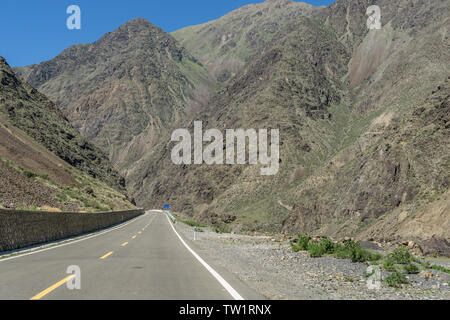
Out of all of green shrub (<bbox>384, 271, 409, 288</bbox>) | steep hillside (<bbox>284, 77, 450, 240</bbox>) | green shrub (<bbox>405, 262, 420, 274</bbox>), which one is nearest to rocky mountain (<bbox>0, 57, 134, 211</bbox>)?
green shrub (<bbox>405, 262, 420, 274</bbox>)

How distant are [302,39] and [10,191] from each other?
8489 cm

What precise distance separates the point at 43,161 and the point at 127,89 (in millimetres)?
103633

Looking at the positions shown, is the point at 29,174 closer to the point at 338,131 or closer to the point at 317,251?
the point at 317,251

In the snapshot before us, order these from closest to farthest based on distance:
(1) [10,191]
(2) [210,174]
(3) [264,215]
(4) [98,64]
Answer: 1. (1) [10,191]
2. (3) [264,215]
3. (2) [210,174]
4. (4) [98,64]

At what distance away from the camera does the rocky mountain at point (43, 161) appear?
114 feet

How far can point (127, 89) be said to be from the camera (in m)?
148

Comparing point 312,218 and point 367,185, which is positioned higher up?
point 367,185

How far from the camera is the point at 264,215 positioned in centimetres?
5875

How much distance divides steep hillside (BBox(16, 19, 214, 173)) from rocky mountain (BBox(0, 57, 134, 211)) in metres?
51.8

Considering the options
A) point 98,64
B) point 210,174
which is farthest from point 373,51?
point 98,64

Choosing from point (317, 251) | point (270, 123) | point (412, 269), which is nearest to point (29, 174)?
point (317, 251)

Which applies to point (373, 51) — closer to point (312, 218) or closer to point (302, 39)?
point (302, 39)

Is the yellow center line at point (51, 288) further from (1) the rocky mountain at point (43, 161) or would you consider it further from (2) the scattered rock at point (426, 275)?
(1) the rocky mountain at point (43, 161)

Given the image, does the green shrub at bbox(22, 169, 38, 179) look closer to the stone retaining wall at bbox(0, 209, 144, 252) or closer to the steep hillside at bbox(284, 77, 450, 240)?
the stone retaining wall at bbox(0, 209, 144, 252)
